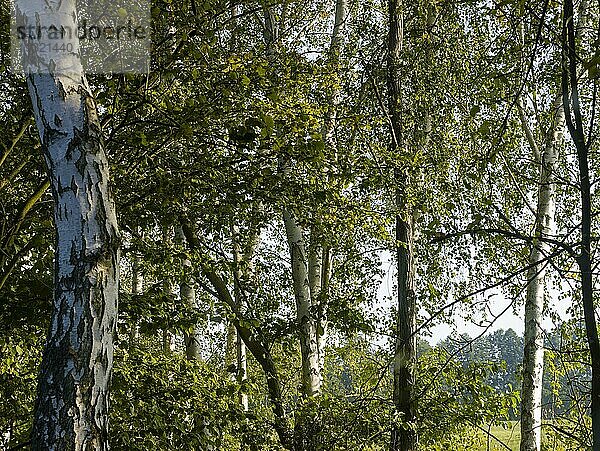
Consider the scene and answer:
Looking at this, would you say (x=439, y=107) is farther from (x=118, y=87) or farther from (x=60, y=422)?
(x=60, y=422)

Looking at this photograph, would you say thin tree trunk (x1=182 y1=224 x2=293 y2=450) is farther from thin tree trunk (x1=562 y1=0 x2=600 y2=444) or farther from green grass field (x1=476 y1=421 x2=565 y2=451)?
thin tree trunk (x1=562 y1=0 x2=600 y2=444)

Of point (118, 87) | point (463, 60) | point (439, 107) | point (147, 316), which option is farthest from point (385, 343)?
point (118, 87)

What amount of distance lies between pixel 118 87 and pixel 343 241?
4.23 meters

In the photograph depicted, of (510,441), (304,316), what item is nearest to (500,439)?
(510,441)

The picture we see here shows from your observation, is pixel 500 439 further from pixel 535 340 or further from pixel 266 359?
pixel 266 359

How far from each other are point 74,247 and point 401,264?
3401mm

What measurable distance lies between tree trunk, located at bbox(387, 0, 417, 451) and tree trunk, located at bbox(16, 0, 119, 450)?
2.84 meters

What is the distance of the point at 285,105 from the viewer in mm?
4559

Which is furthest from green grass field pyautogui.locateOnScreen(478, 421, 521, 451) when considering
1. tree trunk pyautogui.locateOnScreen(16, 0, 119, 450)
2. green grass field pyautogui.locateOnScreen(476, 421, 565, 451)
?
tree trunk pyautogui.locateOnScreen(16, 0, 119, 450)

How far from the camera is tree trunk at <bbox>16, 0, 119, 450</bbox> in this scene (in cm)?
241

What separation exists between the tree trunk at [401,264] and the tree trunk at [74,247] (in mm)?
2842

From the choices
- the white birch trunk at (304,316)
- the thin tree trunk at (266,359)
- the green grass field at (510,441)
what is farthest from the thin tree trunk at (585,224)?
the white birch trunk at (304,316)

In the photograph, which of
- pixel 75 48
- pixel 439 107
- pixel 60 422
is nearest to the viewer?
pixel 60 422

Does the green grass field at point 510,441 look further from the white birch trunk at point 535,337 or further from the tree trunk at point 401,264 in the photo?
the tree trunk at point 401,264
